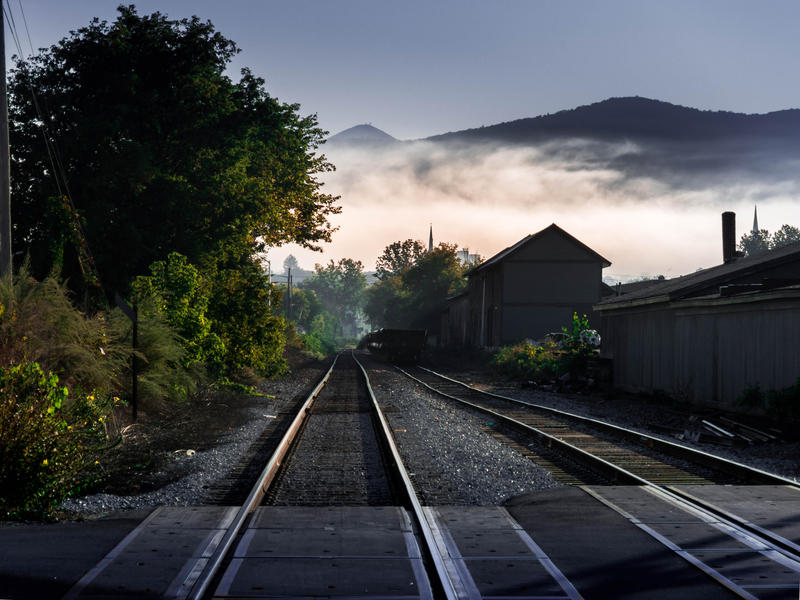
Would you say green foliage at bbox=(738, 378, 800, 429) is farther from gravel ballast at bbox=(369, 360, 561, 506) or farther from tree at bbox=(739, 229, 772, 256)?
tree at bbox=(739, 229, 772, 256)

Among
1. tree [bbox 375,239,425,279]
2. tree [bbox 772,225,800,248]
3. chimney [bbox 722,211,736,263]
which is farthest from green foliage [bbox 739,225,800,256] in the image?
chimney [bbox 722,211,736,263]

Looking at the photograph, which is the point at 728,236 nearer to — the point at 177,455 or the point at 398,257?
the point at 177,455

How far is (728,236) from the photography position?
29828mm

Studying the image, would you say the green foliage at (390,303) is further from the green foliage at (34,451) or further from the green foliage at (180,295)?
the green foliage at (34,451)

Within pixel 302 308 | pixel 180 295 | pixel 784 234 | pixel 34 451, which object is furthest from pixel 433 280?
pixel 784 234

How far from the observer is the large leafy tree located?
75.5 ft

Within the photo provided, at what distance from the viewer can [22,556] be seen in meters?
5.31

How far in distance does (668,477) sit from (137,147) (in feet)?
64.4

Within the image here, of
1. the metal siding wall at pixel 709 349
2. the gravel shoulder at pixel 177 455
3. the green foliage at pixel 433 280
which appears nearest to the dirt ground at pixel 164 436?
the gravel shoulder at pixel 177 455

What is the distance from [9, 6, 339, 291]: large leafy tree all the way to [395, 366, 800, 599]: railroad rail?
13.2 m

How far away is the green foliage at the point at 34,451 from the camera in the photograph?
6.96 metres

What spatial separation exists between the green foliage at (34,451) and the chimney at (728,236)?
2589 cm

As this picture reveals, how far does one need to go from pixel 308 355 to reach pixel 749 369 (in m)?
43.6

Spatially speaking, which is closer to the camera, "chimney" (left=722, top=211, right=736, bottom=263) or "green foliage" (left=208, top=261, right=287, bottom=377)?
A: "green foliage" (left=208, top=261, right=287, bottom=377)
